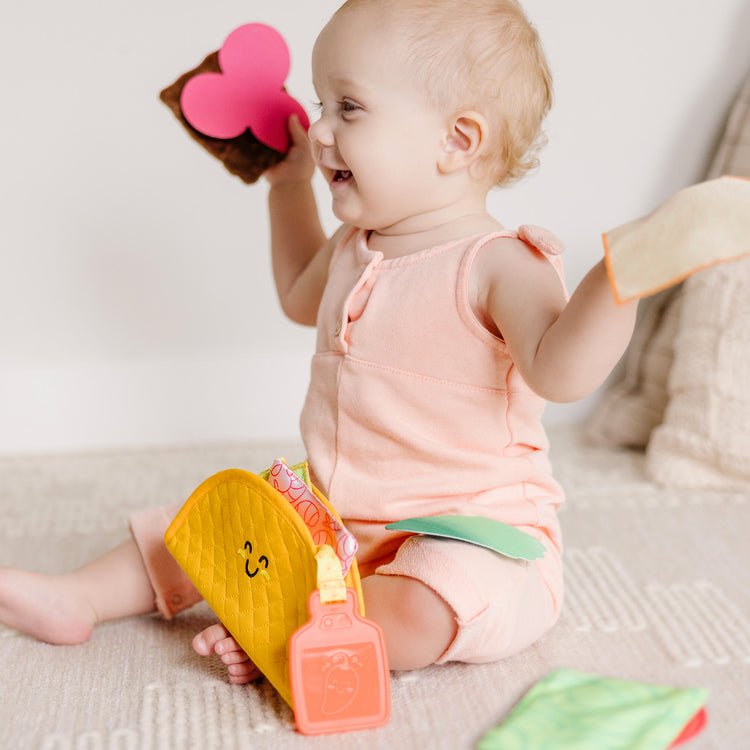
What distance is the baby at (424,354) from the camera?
72cm

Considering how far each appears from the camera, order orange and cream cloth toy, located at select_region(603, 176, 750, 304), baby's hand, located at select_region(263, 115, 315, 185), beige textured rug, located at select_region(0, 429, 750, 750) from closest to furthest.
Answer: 1. orange and cream cloth toy, located at select_region(603, 176, 750, 304)
2. beige textured rug, located at select_region(0, 429, 750, 750)
3. baby's hand, located at select_region(263, 115, 315, 185)

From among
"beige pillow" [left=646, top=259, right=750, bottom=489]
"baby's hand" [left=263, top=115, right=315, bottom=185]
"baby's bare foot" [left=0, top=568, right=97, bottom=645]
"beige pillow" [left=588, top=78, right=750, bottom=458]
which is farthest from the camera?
"beige pillow" [left=588, top=78, right=750, bottom=458]

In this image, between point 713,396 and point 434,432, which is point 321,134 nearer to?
point 434,432

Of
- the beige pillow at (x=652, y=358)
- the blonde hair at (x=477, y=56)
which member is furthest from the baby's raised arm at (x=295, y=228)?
the beige pillow at (x=652, y=358)

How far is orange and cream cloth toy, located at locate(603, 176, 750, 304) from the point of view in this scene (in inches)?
22.2

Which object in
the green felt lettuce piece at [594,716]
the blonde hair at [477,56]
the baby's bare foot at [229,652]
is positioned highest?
the blonde hair at [477,56]

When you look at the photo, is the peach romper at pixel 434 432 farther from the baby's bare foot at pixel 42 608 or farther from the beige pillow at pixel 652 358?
the beige pillow at pixel 652 358

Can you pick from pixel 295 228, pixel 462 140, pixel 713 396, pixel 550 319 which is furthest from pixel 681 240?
pixel 713 396

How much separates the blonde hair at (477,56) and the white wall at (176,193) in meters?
0.51

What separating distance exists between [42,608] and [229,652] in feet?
0.58

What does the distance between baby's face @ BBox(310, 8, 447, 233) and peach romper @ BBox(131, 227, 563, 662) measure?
2.1 inches

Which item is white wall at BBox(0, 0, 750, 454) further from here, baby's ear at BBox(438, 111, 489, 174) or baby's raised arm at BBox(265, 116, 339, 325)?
baby's ear at BBox(438, 111, 489, 174)

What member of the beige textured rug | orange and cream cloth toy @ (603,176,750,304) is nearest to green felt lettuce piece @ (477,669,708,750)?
the beige textured rug

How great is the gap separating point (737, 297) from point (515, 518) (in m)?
0.54
